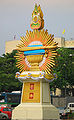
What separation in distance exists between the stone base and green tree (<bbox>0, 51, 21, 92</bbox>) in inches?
1119

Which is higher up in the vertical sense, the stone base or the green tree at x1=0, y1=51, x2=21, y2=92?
the green tree at x1=0, y1=51, x2=21, y2=92

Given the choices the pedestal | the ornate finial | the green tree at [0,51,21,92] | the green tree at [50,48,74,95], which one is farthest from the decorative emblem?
the green tree at [50,48,74,95]

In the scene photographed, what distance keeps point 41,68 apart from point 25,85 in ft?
5.86

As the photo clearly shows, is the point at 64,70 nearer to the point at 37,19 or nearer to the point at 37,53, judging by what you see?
the point at 37,19

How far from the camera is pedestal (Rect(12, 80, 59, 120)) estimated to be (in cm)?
2512

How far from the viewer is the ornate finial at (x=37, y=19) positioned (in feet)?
88.7

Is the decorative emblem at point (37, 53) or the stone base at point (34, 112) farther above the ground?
the decorative emblem at point (37, 53)

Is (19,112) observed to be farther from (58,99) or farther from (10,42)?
(10,42)

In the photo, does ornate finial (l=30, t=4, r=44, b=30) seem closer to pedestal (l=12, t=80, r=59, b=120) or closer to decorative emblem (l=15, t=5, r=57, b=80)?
decorative emblem (l=15, t=5, r=57, b=80)

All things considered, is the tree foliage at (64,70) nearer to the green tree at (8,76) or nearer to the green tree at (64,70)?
the green tree at (64,70)

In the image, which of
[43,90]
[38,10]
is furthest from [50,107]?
[38,10]

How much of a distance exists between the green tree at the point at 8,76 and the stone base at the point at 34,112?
28432 mm

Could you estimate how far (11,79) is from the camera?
56156 mm

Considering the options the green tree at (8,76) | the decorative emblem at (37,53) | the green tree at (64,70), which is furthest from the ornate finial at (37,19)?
the green tree at (64,70)
